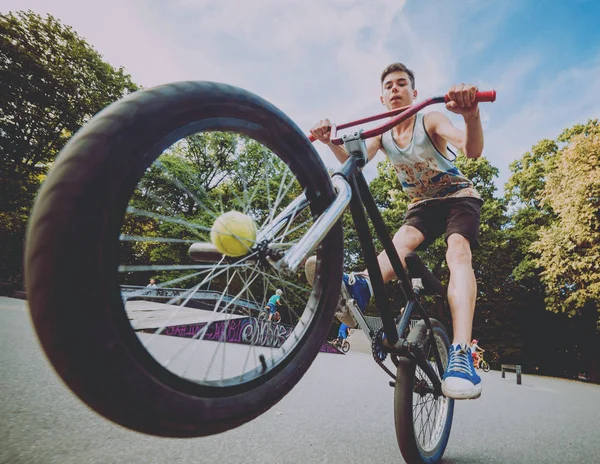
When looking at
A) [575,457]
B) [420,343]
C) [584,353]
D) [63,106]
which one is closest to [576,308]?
[584,353]

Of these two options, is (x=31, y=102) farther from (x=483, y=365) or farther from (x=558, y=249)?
(x=558, y=249)

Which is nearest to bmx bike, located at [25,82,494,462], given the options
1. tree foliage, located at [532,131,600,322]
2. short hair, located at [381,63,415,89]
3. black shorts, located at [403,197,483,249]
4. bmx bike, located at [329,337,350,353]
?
black shorts, located at [403,197,483,249]

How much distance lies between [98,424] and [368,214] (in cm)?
177

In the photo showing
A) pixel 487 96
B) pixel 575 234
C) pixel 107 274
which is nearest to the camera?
pixel 107 274

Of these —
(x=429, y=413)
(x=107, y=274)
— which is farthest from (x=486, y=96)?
(x=429, y=413)

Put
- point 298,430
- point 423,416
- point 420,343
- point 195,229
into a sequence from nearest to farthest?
point 195,229
point 420,343
point 298,430
point 423,416

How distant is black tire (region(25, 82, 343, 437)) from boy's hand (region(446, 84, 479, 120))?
→ 3.57 feet

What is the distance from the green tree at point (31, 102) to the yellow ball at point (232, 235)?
1931cm

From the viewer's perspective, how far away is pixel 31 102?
1680 cm

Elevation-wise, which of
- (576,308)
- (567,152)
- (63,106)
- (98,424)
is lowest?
(98,424)

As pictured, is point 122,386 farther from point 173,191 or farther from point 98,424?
point 98,424

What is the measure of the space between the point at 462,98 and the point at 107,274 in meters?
1.51

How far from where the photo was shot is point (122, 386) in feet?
2.35

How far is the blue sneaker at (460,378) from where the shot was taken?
1701 mm
